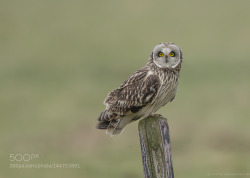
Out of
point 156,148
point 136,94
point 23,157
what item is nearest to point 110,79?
point 23,157

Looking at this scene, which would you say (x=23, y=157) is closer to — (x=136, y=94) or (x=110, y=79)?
(x=136, y=94)

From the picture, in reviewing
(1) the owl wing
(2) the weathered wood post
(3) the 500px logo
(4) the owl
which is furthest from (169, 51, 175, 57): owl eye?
(3) the 500px logo

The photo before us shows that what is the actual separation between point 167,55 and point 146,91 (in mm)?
399

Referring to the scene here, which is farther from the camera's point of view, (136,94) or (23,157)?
(23,157)

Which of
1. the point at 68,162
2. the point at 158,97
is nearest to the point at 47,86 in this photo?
the point at 68,162

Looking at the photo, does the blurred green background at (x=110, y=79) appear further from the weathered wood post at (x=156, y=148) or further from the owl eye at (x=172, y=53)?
the weathered wood post at (x=156, y=148)

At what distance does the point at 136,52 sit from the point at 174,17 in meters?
3.40

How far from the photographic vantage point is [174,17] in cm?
2602

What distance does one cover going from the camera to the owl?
7.25 m

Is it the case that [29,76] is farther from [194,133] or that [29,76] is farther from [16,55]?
A: [194,133]

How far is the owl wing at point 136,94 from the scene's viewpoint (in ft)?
23.9

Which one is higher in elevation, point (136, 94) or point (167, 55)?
point (167, 55)

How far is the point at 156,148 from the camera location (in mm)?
6105

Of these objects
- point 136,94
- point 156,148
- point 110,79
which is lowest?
point 156,148
